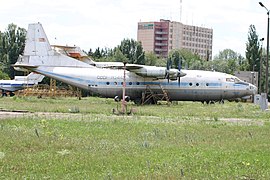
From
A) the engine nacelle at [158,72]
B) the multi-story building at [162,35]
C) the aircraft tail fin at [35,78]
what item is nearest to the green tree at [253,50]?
the aircraft tail fin at [35,78]

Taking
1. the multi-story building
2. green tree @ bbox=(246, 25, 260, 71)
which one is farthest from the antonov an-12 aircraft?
the multi-story building

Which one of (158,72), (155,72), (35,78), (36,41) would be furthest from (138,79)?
(35,78)

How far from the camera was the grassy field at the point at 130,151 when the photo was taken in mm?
11688

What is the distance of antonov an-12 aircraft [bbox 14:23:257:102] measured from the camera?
45.1m

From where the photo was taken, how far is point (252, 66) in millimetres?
86000

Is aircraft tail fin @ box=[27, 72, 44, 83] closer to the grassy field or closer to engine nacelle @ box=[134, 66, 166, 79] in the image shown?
engine nacelle @ box=[134, 66, 166, 79]

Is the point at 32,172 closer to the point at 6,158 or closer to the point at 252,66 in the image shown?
the point at 6,158

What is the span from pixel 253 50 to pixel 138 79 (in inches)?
1756

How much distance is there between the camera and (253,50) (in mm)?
85875

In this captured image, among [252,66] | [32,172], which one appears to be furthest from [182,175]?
[252,66]

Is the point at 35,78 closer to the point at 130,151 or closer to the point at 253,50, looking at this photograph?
the point at 253,50

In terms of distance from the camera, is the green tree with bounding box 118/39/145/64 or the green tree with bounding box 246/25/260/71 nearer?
the green tree with bounding box 246/25/260/71

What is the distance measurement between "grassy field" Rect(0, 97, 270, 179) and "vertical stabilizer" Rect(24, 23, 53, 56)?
25437 millimetres

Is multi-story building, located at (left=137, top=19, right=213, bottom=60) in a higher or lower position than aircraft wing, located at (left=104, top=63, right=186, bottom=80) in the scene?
higher
